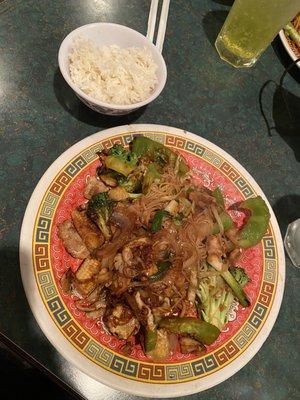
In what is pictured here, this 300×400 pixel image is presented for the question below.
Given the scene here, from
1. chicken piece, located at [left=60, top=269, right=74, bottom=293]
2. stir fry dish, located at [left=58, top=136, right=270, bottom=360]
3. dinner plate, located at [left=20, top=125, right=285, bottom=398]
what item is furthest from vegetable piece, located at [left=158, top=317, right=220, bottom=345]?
chicken piece, located at [left=60, top=269, right=74, bottom=293]

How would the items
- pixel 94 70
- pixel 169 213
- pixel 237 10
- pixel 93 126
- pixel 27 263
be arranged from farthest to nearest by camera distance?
pixel 237 10, pixel 93 126, pixel 94 70, pixel 169 213, pixel 27 263

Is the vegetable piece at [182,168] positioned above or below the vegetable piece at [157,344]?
above

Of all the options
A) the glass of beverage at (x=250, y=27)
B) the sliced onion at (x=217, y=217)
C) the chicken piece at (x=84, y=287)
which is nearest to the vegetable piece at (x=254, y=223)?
the sliced onion at (x=217, y=217)

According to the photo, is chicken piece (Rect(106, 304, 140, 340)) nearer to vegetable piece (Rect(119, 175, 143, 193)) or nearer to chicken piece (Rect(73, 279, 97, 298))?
chicken piece (Rect(73, 279, 97, 298))

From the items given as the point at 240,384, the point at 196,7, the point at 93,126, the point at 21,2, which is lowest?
the point at 240,384

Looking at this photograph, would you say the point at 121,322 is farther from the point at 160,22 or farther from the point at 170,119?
the point at 160,22

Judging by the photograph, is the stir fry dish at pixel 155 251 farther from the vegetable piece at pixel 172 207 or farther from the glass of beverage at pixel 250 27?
the glass of beverage at pixel 250 27

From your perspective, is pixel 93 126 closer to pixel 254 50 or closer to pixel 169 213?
pixel 169 213

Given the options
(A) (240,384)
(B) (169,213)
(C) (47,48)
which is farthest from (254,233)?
(C) (47,48)
